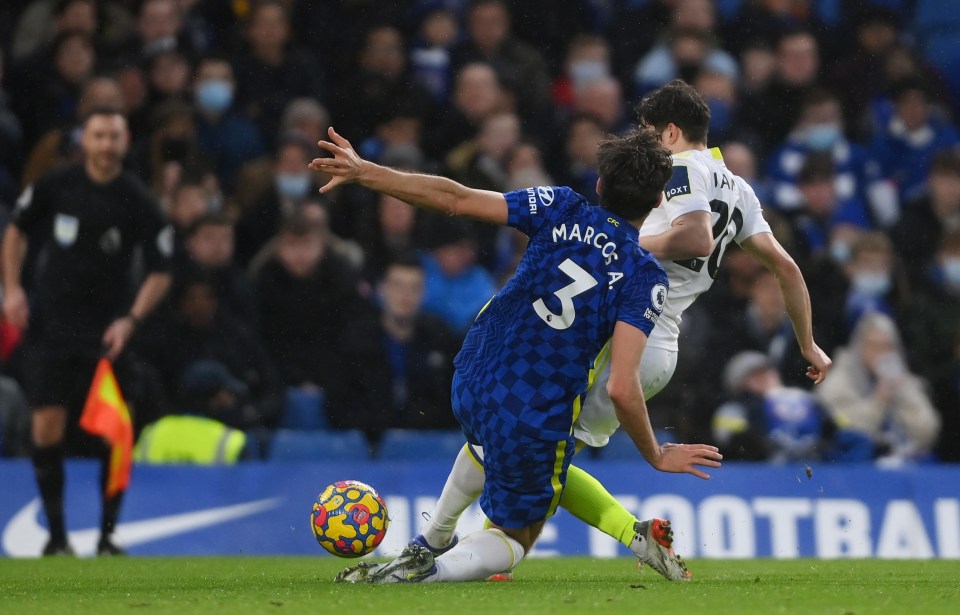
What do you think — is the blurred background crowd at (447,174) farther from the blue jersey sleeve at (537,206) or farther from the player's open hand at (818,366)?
the blue jersey sleeve at (537,206)

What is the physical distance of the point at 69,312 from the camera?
9102mm

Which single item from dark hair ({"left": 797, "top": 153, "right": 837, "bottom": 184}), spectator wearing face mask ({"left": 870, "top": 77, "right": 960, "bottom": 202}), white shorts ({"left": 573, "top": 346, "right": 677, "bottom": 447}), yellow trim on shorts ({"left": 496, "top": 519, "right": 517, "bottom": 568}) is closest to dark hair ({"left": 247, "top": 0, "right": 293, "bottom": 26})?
dark hair ({"left": 797, "top": 153, "right": 837, "bottom": 184})

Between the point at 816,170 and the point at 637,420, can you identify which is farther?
the point at 816,170

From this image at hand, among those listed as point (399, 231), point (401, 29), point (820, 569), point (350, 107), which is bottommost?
point (820, 569)

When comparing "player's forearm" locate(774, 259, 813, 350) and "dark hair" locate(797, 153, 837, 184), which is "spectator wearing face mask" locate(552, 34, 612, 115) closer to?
"dark hair" locate(797, 153, 837, 184)

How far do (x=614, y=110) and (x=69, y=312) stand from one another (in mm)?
5011

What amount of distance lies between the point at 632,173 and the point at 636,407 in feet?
2.86

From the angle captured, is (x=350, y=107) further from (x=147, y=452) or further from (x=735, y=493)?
(x=735, y=493)

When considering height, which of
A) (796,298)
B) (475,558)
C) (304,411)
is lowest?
(475,558)

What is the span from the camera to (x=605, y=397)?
244 inches

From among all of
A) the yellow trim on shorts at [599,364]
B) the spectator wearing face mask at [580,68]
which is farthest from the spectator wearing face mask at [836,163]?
the yellow trim on shorts at [599,364]

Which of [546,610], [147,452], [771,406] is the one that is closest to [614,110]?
[771,406]

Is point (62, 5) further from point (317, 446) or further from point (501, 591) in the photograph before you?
point (501, 591)

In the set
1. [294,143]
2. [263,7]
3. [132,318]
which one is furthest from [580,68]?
[132,318]
